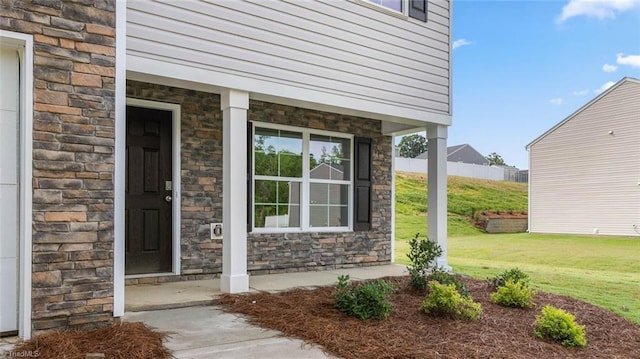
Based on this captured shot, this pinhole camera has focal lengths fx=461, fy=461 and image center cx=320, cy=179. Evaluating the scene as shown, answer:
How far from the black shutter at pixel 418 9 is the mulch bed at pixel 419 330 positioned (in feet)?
12.9

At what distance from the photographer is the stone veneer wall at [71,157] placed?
320 centimetres

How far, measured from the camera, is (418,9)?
21.6 feet

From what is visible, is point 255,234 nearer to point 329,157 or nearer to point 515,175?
point 329,157

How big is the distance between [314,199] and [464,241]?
9974 millimetres

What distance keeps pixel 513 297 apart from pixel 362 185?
127 inches

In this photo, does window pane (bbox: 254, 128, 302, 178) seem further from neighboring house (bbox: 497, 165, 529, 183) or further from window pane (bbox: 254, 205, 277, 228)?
neighboring house (bbox: 497, 165, 529, 183)

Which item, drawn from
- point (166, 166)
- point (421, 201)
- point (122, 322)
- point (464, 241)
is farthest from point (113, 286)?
point (421, 201)

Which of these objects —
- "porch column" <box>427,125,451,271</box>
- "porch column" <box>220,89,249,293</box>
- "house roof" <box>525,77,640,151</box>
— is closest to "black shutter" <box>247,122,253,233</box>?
"porch column" <box>220,89,249,293</box>

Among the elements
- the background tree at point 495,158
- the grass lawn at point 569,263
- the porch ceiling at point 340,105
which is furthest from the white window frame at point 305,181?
the background tree at point 495,158

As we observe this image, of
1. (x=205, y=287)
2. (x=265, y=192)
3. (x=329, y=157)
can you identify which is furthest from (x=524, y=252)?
(x=205, y=287)

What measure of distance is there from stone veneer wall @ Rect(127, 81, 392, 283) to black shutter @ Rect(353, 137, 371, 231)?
5.3 inches

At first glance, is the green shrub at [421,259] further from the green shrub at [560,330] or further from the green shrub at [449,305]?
the green shrub at [560,330]

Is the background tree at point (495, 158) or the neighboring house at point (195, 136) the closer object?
the neighboring house at point (195, 136)

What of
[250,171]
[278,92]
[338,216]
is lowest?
[338,216]
